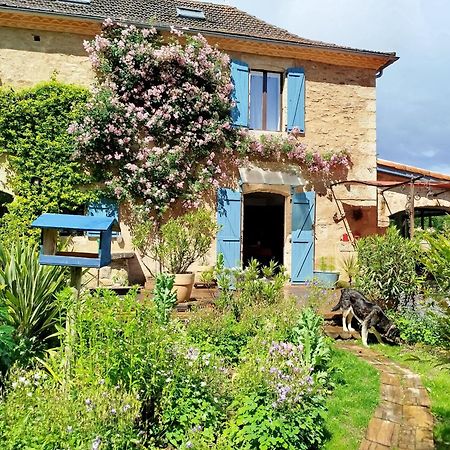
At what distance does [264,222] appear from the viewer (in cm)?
1505

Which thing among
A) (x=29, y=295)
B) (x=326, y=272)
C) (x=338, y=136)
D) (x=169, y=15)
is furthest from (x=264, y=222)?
(x=29, y=295)

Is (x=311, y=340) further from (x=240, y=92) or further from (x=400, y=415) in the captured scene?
(x=240, y=92)

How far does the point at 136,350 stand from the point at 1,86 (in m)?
8.09

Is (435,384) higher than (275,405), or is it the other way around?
(275,405)

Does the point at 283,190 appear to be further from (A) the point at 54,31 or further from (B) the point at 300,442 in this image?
(B) the point at 300,442

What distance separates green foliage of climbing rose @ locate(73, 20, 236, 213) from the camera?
30.8ft

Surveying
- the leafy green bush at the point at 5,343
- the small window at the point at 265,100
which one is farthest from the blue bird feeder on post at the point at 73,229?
the small window at the point at 265,100

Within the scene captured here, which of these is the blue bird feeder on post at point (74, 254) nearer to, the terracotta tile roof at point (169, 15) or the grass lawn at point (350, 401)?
the grass lawn at point (350, 401)

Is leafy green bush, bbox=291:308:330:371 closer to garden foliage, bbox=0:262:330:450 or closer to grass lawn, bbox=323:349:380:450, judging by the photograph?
grass lawn, bbox=323:349:380:450

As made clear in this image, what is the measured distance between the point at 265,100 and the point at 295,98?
29.4 inches

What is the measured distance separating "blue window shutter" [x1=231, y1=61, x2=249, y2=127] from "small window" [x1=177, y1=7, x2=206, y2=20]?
2.00 m

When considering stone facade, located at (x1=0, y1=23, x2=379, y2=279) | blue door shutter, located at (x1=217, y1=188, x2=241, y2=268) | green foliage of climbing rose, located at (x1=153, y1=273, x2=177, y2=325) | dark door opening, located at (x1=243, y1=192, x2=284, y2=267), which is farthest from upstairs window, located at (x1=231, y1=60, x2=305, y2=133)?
green foliage of climbing rose, located at (x1=153, y1=273, x2=177, y2=325)

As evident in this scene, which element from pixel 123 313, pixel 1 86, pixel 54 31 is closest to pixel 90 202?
pixel 1 86

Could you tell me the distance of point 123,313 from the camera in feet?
11.5
